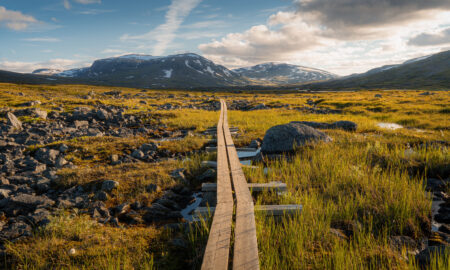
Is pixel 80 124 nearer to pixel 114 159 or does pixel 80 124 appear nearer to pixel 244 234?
pixel 114 159

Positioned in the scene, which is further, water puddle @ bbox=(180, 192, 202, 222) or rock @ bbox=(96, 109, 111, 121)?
rock @ bbox=(96, 109, 111, 121)

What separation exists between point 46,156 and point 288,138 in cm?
911

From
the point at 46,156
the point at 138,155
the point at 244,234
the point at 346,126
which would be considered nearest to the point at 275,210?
the point at 244,234

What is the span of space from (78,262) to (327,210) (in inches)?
149

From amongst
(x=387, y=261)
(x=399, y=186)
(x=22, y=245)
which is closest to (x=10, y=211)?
(x=22, y=245)

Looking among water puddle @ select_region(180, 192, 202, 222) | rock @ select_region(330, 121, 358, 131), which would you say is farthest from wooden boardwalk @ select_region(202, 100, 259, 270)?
rock @ select_region(330, 121, 358, 131)

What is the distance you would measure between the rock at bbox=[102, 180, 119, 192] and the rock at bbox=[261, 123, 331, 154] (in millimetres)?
5241

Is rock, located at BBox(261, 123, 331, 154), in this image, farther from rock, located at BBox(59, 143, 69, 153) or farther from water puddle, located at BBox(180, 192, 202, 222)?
rock, located at BBox(59, 143, 69, 153)

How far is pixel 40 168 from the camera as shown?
7.56 meters

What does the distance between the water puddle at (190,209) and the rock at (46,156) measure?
615 cm

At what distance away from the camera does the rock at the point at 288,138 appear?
8.67m

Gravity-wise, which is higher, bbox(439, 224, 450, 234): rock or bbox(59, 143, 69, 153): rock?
bbox(59, 143, 69, 153): rock

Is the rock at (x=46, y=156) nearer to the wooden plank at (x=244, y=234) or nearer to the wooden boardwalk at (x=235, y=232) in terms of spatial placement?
the wooden boardwalk at (x=235, y=232)

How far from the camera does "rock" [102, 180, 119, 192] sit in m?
5.66
